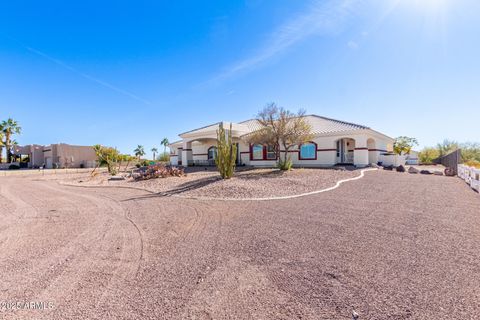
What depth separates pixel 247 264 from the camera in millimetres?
3428

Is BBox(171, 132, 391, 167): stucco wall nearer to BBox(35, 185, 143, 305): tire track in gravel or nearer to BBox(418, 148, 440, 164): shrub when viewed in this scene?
BBox(35, 185, 143, 305): tire track in gravel

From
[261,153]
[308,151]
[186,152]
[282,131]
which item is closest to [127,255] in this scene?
[282,131]

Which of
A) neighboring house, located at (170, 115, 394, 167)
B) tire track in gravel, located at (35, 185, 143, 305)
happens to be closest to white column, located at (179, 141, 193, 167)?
neighboring house, located at (170, 115, 394, 167)

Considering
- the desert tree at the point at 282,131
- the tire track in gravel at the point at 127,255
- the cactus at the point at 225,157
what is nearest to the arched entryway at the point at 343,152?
the desert tree at the point at 282,131

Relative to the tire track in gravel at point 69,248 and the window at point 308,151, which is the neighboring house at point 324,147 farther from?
the tire track in gravel at point 69,248

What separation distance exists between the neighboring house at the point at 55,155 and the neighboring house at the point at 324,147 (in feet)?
102

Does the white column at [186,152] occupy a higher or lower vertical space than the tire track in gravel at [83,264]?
higher

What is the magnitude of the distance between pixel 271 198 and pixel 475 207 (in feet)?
20.2

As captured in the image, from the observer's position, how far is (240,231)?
4.89 metres

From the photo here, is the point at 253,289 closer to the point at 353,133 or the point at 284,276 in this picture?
the point at 284,276

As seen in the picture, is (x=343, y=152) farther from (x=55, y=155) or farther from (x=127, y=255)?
(x=55, y=155)

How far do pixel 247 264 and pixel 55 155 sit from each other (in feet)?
179

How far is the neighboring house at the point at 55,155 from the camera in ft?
141

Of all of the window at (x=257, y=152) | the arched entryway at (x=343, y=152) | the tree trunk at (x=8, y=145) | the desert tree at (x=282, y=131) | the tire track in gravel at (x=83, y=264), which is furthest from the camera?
the tree trunk at (x=8, y=145)
